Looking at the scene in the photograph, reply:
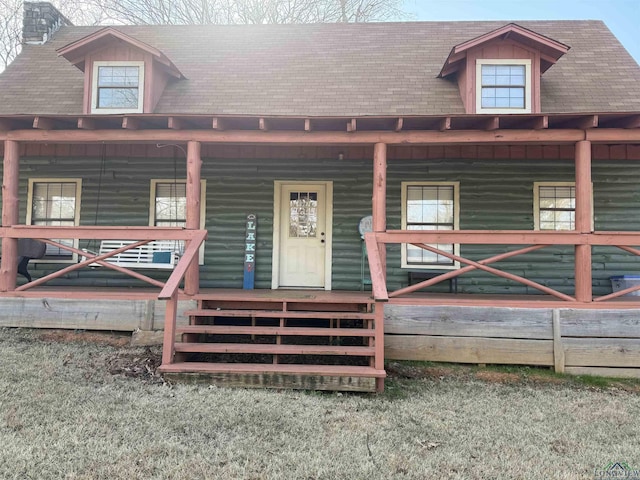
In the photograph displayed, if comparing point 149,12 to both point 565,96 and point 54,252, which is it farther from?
point 565,96

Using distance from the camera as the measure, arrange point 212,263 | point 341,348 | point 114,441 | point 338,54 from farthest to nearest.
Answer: point 338,54, point 212,263, point 341,348, point 114,441

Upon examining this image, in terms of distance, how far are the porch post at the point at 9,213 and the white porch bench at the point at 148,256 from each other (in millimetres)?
1249

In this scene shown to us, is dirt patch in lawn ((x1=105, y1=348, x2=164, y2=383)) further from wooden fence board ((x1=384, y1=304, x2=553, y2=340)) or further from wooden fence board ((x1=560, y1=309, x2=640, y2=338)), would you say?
wooden fence board ((x1=560, y1=309, x2=640, y2=338))

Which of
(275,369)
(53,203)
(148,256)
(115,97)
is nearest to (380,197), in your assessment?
(275,369)

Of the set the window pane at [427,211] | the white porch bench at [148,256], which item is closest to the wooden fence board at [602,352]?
the window pane at [427,211]

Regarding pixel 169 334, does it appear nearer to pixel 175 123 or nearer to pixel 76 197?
pixel 175 123

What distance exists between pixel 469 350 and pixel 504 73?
4.87m

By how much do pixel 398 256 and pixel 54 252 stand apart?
632cm

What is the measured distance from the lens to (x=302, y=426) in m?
3.39

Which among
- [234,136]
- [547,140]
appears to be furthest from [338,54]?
[547,140]

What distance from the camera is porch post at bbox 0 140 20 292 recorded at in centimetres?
573

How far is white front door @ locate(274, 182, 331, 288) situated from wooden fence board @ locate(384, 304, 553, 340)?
2311mm

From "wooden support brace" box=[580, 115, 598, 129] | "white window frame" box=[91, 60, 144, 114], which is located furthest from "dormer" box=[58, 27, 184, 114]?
"wooden support brace" box=[580, 115, 598, 129]

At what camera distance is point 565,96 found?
7.15 metres
